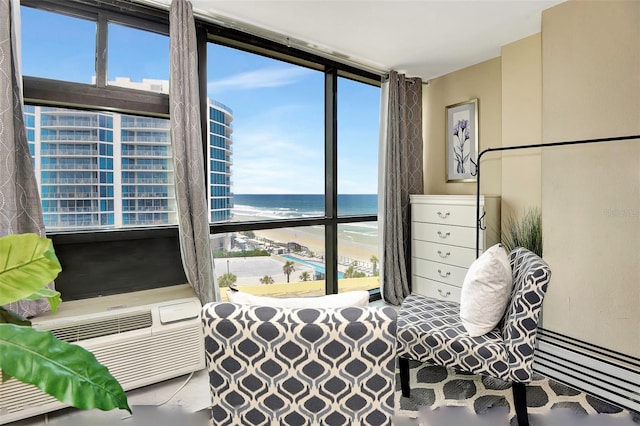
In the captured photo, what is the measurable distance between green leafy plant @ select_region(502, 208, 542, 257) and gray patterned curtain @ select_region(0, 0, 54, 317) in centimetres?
323

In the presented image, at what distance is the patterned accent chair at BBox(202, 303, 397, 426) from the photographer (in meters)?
1.00

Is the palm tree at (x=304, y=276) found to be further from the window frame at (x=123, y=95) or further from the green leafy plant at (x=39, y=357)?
the green leafy plant at (x=39, y=357)

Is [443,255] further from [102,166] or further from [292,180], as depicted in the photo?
[102,166]

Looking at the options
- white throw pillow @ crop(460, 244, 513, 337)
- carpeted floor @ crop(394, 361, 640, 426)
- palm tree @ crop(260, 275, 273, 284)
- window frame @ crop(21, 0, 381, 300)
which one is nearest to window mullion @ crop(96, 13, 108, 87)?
window frame @ crop(21, 0, 381, 300)

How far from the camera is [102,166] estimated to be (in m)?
2.18

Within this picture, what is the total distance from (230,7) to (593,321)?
3.15 metres

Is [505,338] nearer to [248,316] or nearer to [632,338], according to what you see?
[632,338]

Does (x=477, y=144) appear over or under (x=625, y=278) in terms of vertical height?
over

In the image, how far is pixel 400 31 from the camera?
269cm

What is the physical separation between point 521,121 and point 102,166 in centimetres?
318

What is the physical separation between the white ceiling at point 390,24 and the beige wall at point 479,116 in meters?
0.22

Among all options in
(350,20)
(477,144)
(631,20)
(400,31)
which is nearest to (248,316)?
(350,20)

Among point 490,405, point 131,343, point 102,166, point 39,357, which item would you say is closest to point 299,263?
point 131,343

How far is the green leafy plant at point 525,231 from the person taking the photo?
2.68 metres
